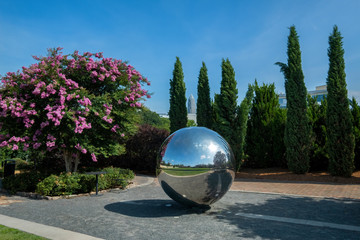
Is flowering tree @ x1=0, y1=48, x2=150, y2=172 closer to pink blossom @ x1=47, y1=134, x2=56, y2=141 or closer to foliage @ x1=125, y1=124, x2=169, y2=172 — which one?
pink blossom @ x1=47, y1=134, x2=56, y2=141

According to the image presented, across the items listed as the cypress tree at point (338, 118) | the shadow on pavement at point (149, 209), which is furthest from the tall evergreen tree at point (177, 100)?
the shadow on pavement at point (149, 209)

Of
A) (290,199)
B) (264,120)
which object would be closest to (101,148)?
(290,199)

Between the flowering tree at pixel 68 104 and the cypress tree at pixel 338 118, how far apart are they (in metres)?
11.8

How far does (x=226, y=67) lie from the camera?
64.7ft

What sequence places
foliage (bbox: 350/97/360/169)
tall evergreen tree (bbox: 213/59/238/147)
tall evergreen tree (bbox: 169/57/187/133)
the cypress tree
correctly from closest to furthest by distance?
the cypress tree < foliage (bbox: 350/97/360/169) < tall evergreen tree (bbox: 213/59/238/147) < tall evergreen tree (bbox: 169/57/187/133)

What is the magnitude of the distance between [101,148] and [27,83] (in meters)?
4.36

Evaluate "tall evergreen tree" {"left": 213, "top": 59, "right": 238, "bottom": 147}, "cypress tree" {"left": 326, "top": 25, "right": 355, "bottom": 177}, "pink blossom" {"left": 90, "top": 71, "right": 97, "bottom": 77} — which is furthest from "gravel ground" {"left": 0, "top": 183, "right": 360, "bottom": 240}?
"tall evergreen tree" {"left": 213, "top": 59, "right": 238, "bottom": 147}

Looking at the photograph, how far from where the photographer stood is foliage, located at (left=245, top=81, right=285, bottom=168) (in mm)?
19766

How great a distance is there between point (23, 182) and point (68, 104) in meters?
4.21

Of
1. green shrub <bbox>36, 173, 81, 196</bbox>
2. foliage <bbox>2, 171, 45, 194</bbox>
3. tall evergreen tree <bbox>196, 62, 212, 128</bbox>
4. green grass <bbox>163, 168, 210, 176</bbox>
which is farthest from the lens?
tall evergreen tree <bbox>196, 62, 212, 128</bbox>

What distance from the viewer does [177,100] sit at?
22516 mm

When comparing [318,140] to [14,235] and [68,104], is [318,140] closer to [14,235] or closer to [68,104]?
[68,104]

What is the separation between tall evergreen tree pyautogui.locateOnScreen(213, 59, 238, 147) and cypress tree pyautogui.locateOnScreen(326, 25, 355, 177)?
6.27 meters

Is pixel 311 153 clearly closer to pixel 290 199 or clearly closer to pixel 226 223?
pixel 290 199
